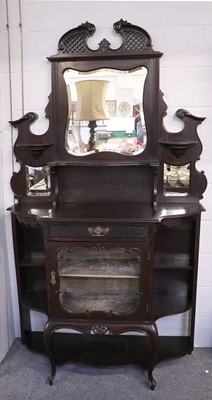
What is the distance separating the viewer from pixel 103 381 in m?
1.92

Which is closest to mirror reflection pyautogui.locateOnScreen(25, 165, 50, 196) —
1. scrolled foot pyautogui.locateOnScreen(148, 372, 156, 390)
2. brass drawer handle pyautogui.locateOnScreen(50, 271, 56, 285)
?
brass drawer handle pyautogui.locateOnScreen(50, 271, 56, 285)

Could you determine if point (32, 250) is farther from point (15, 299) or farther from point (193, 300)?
point (193, 300)

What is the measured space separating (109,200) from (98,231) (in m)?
0.36

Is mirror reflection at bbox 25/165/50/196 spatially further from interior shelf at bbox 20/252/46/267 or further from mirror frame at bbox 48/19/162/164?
interior shelf at bbox 20/252/46/267

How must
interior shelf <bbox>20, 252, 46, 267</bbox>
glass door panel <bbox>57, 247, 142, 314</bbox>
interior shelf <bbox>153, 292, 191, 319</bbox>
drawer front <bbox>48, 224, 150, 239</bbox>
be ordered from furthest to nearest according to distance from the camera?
interior shelf <bbox>20, 252, 46, 267</bbox>
interior shelf <bbox>153, 292, 191, 319</bbox>
glass door panel <bbox>57, 247, 142, 314</bbox>
drawer front <bbox>48, 224, 150, 239</bbox>

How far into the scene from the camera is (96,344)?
218cm

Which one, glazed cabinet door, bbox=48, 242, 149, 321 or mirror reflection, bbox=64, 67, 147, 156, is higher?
mirror reflection, bbox=64, 67, 147, 156

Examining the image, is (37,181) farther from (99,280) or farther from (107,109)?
(99,280)

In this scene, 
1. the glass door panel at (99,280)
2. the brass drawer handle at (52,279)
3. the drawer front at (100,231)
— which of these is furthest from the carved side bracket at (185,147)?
the brass drawer handle at (52,279)

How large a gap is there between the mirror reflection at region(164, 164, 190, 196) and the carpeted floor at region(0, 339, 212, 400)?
1.05 m

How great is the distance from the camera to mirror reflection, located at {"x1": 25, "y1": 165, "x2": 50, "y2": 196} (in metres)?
2.05

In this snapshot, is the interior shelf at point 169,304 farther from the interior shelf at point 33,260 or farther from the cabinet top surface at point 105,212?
the interior shelf at point 33,260

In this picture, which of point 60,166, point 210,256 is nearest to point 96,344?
point 210,256

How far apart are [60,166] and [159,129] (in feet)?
2.02
